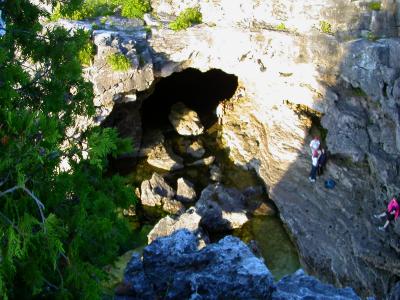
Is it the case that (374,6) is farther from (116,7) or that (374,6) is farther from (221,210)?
(116,7)

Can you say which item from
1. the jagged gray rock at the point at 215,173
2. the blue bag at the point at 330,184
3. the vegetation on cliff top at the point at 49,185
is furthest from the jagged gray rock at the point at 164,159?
the vegetation on cliff top at the point at 49,185

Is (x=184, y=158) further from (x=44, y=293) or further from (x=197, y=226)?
(x=44, y=293)

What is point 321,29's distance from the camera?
72.7 ft

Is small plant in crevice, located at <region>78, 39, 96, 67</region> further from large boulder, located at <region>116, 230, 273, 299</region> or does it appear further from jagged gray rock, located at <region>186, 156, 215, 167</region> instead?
large boulder, located at <region>116, 230, 273, 299</region>

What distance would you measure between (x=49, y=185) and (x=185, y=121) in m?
22.3

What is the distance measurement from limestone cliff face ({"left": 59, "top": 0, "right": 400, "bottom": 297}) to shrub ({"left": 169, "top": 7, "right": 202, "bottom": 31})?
312 mm

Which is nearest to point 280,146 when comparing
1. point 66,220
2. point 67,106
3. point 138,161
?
point 138,161

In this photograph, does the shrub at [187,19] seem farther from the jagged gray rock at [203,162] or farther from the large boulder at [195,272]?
the large boulder at [195,272]

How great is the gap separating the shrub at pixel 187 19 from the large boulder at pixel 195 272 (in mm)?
15267

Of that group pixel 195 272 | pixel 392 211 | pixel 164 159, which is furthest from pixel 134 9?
pixel 195 272

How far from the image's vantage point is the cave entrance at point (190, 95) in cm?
3059

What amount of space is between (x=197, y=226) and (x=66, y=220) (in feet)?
44.2

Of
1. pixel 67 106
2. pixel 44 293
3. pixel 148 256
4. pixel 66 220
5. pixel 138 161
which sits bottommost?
pixel 138 161

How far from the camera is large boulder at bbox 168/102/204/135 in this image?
28828 millimetres
